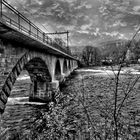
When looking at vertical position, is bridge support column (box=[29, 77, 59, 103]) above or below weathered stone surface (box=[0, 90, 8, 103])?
below

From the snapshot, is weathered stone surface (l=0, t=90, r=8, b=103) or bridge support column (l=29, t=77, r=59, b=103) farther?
bridge support column (l=29, t=77, r=59, b=103)

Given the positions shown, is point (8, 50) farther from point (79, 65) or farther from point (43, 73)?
point (79, 65)

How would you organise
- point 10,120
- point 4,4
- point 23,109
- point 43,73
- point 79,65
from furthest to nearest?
point 79,65 → point 43,73 → point 23,109 → point 10,120 → point 4,4

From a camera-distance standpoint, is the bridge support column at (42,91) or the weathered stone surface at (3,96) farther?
the bridge support column at (42,91)

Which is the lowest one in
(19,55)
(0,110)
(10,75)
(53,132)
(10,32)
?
(53,132)

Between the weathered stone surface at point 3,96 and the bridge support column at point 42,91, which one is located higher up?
the weathered stone surface at point 3,96

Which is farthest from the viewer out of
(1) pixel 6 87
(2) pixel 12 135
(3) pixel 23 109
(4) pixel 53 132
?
(3) pixel 23 109

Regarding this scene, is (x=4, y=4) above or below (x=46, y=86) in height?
above

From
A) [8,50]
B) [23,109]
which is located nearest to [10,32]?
[8,50]

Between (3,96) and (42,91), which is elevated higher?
(3,96)

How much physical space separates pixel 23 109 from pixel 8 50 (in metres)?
8.44

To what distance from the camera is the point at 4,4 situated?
512 cm

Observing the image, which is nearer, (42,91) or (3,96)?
(3,96)

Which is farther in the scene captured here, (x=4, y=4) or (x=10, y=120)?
(x=10, y=120)
